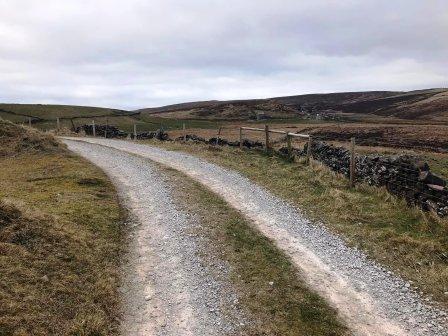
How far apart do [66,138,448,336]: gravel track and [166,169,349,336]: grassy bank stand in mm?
366

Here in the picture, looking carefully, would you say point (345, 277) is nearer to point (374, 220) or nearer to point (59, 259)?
point (374, 220)

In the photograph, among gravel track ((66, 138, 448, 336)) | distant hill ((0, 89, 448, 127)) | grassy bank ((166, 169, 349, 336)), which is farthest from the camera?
distant hill ((0, 89, 448, 127))

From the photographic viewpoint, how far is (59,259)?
10109 millimetres

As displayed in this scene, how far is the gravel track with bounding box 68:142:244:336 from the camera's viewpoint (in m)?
8.19

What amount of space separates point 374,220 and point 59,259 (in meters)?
9.84

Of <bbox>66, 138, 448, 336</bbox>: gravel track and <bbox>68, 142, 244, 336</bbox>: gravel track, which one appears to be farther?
<bbox>66, 138, 448, 336</bbox>: gravel track

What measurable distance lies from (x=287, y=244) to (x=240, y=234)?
4.83 ft

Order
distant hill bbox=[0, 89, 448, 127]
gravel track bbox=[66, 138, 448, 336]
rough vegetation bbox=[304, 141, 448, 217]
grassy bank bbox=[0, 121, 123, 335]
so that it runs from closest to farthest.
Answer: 1. grassy bank bbox=[0, 121, 123, 335]
2. gravel track bbox=[66, 138, 448, 336]
3. rough vegetation bbox=[304, 141, 448, 217]
4. distant hill bbox=[0, 89, 448, 127]

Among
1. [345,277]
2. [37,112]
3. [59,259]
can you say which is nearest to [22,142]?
Result: [59,259]

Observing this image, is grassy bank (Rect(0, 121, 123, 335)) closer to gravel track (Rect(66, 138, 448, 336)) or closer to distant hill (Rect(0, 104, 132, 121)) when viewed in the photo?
gravel track (Rect(66, 138, 448, 336))

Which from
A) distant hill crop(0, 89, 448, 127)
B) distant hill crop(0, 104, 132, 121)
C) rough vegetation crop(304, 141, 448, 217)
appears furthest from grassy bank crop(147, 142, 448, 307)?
distant hill crop(0, 104, 132, 121)

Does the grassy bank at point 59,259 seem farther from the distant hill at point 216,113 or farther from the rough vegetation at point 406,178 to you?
the distant hill at point 216,113

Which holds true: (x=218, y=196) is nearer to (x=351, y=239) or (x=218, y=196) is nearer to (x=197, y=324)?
(x=351, y=239)

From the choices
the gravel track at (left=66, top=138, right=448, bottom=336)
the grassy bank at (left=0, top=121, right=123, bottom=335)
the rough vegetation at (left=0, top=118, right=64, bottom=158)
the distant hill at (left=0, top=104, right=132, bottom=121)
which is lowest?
the gravel track at (left=66, top=138, right=448, bottom=336)
